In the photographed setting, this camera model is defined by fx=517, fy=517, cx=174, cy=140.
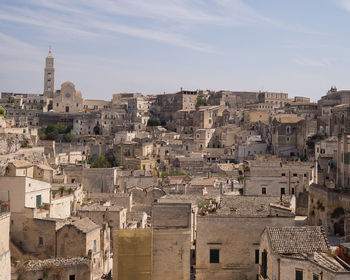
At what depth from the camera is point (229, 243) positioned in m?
19.5

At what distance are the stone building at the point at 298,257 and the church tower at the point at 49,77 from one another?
8365 centimetres

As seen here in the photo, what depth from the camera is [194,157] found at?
5931 centimetres

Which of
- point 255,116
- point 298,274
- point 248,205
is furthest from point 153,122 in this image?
point 298,274

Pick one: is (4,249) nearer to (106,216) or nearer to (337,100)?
(106,216)

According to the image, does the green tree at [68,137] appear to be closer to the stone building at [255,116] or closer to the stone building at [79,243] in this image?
the stone building at [255,116]

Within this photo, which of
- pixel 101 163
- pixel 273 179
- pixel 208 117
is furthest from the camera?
pixel 208 117

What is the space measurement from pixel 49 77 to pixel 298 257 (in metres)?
86.9

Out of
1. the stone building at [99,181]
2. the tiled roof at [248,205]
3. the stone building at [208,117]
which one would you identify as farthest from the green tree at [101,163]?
the tiled roof at [248,205]

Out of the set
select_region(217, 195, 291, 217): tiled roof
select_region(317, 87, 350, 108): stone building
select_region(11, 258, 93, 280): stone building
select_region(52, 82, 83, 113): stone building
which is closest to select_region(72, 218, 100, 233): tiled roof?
select_region(11, 258, 93, 280): stone building

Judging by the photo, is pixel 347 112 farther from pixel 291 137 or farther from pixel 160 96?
pixel 160 96

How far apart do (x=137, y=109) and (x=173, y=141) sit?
2098cm

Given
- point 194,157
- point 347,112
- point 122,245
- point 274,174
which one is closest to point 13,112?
point 194,157

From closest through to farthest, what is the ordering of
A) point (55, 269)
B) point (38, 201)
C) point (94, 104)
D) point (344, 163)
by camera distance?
point (55, 269), point (38, 201), point (344, 163), point (94, 104)

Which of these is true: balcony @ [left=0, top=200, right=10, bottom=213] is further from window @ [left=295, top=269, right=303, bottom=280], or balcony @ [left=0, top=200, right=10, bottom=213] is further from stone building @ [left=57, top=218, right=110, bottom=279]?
window @ [left=295, top=269, right=303, bottom=280]
